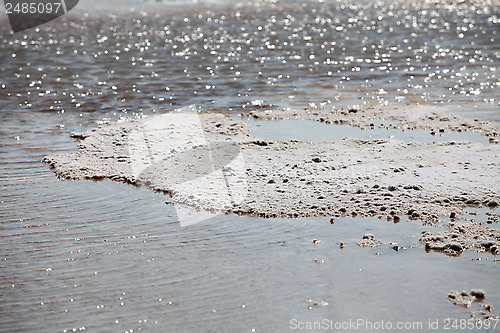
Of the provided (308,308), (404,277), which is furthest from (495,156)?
(308,308)

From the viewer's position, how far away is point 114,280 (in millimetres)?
5277

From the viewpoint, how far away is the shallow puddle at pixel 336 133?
8691mm

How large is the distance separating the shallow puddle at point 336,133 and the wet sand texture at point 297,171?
0.30 m

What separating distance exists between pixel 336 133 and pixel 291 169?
1.77 metres

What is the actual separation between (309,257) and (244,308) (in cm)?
90

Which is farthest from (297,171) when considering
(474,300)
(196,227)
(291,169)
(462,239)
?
(474,300)

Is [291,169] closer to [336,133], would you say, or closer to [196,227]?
[196,227]

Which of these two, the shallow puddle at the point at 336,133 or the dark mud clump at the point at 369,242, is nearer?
the dark mud clump at the point at 369,242

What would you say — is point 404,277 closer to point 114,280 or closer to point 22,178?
point 114,280

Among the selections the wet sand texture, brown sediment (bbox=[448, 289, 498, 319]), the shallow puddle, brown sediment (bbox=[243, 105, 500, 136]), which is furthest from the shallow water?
the shallow puddle

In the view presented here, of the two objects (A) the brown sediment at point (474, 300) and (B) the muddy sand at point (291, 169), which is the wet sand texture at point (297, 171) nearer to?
(B) the muddy sand at point (291, 169)

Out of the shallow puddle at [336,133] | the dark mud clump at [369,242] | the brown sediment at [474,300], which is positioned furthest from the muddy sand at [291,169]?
the brown sediment at [474,300]

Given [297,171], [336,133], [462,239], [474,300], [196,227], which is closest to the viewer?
[474,300]

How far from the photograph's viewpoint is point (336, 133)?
9.02 metres
